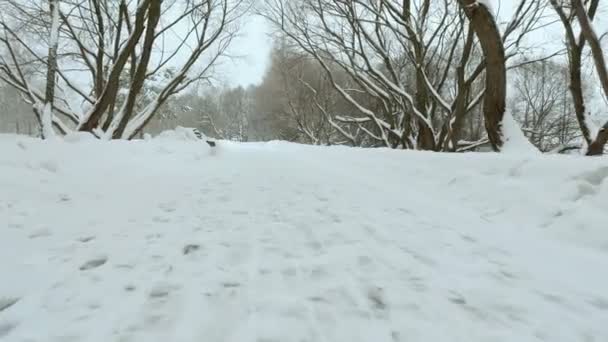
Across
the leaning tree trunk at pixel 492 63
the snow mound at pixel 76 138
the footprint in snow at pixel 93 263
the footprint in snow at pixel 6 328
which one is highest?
the leaning tree trunk at pixel 492 63

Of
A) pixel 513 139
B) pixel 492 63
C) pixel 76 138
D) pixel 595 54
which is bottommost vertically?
pixel 76 138

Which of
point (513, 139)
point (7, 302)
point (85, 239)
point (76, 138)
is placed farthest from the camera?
point (76, 138)

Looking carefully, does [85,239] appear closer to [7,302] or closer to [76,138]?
[7,302]

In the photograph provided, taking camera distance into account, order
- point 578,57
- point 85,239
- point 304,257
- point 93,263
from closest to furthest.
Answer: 1. point 93,263
2. point 304,257
3. point 85,239
4. point 578,57

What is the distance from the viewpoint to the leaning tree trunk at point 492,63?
15.8 ft

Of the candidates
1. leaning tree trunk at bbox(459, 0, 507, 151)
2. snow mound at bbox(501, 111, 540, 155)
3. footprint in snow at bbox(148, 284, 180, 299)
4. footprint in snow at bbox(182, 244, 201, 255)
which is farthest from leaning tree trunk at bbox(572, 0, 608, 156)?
→ footprint in snow at bbox(148, 284, 180, 299)

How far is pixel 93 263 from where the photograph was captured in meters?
1.75

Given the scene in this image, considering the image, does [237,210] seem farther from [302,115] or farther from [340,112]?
[340,112]

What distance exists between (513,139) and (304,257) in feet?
14.9

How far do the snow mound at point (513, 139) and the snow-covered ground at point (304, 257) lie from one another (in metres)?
1.22

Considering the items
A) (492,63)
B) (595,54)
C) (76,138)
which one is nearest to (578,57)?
(595,54)

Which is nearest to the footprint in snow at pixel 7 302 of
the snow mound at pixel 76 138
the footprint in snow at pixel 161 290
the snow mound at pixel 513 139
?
the footprint in snow at pixel 161 290

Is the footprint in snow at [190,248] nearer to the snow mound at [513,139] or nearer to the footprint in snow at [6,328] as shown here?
the footprint in snow at [6,328]

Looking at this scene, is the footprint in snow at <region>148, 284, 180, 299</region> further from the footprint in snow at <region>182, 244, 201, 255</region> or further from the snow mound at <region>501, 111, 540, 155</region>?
the snow mound at <region>501, 111, 540, 155</region>
